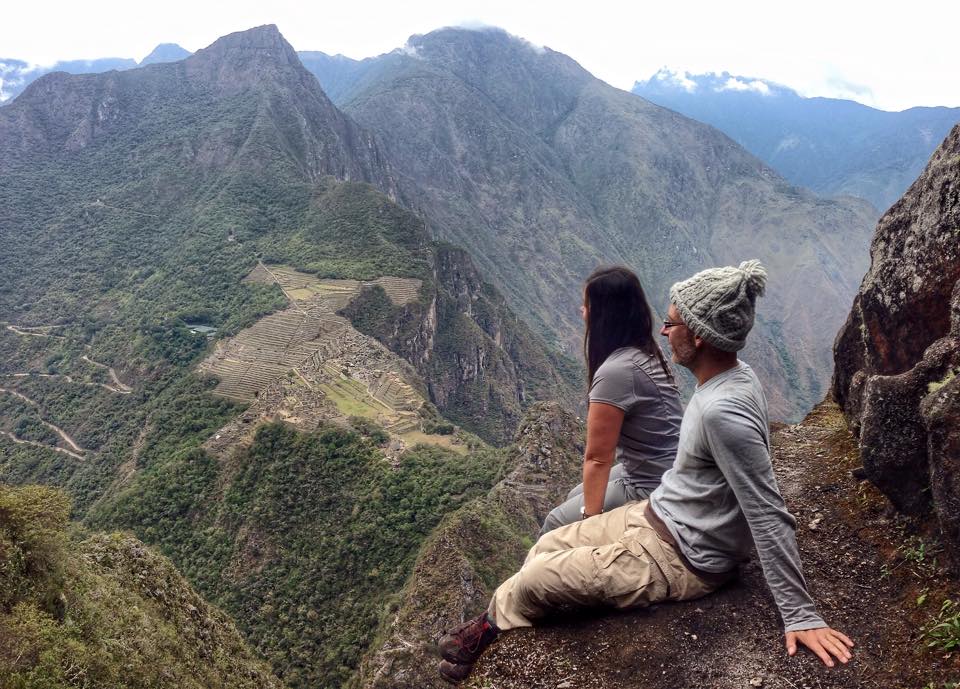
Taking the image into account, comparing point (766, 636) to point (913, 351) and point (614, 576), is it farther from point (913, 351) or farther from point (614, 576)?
point (913, 351)

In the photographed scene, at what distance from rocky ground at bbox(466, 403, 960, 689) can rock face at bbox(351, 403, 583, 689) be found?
1380cm

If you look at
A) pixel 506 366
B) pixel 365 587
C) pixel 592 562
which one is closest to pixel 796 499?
pixel 592 562

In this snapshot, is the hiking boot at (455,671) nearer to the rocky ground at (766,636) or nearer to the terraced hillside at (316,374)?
the rocky ground at (766,636)

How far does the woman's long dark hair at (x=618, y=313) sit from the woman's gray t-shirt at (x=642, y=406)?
4.1 inches

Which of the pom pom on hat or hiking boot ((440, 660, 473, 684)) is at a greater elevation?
the pom pom on hat

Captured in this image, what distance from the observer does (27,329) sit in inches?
2662

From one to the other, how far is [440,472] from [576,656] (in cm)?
2756

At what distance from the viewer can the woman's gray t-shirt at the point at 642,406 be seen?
5246 mm

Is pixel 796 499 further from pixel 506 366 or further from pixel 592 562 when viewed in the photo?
pixel 506 366

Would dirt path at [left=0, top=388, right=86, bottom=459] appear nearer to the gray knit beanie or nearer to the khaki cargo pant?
the khaki cargo pant

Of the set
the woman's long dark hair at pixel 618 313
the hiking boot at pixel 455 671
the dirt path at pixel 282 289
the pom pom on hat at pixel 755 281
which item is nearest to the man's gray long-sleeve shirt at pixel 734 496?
the pom pom on hat at pixel 755 281

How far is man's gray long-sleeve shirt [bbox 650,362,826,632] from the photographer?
405cm

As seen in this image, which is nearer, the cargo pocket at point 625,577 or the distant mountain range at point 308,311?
the cargo pocket at point 625,577

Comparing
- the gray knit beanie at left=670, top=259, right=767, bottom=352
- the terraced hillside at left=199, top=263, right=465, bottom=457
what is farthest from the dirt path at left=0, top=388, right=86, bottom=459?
the gray knit beanie at left=670, top=259, right=767, bottom=352
